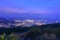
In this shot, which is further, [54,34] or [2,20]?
[2,20]

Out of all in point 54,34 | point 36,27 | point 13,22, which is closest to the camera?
point 54,34

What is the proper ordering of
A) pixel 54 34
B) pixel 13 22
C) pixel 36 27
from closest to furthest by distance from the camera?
pixel 54 34
pixel 36 27
pixel 13 22

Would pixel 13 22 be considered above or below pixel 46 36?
above

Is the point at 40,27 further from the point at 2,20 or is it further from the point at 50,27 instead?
the point at 2,20

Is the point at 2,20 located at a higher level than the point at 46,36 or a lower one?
higher

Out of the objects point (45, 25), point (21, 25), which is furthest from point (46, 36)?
point (21, 25)

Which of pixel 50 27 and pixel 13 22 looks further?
pixel 13 22

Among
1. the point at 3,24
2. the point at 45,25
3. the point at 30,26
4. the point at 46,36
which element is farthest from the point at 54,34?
the point at 3,24

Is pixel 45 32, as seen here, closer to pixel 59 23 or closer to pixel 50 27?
pixel 50 27
